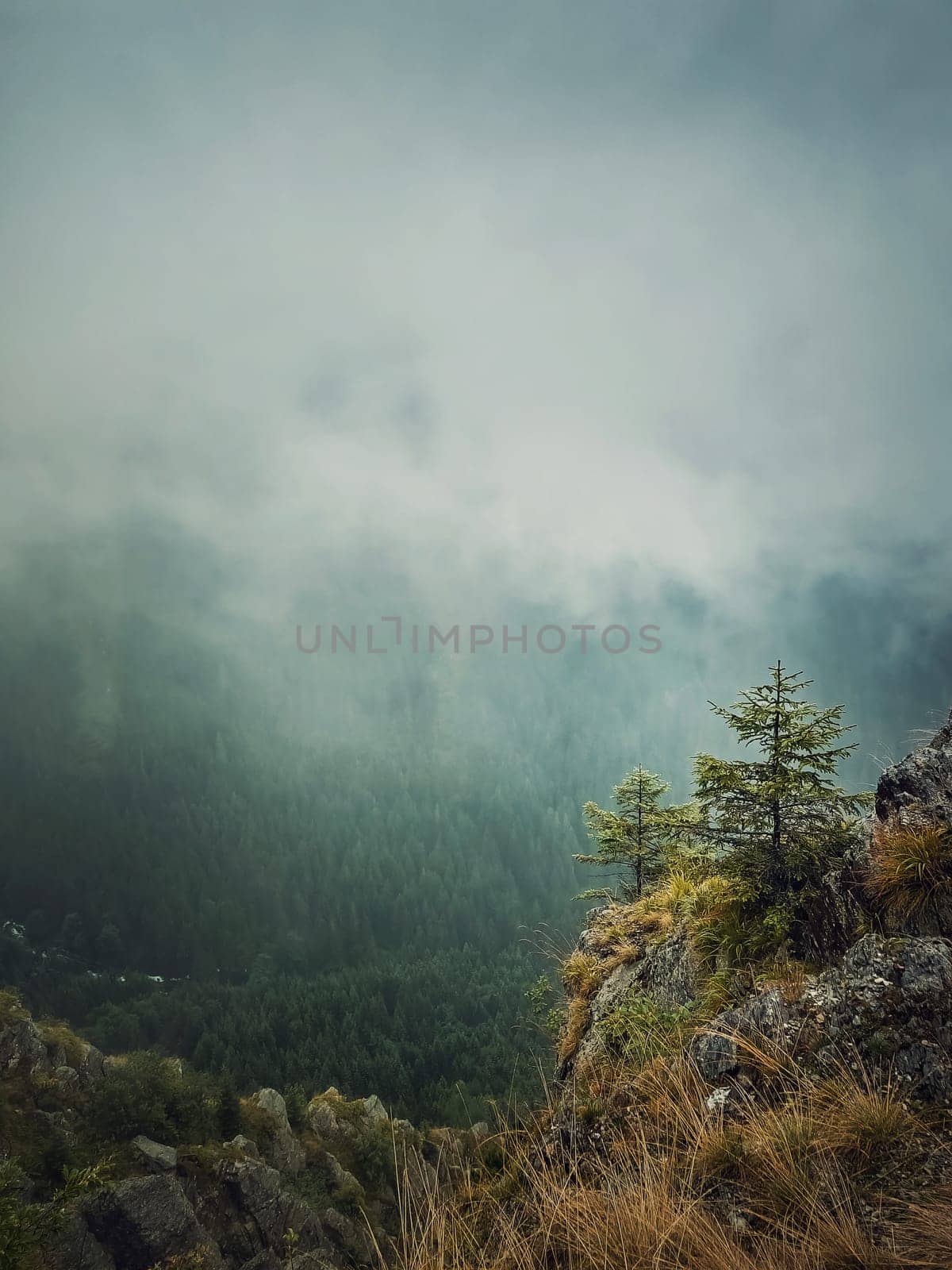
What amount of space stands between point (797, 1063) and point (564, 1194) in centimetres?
212

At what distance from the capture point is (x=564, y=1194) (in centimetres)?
365

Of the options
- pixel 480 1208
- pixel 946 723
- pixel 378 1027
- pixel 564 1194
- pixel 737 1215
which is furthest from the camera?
pixel 378 1027

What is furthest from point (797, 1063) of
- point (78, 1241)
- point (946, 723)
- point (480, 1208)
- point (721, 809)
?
point (78, 1241)

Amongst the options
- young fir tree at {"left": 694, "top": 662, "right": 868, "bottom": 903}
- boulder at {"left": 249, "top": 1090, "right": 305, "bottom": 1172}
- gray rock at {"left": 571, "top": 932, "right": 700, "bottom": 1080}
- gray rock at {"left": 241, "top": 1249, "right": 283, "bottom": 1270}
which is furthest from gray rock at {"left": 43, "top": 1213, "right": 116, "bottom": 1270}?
young fir tree at {"left": 694, "top": 662, "right": 868, "bottom": 903}

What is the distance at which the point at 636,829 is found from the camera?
52.1 feet

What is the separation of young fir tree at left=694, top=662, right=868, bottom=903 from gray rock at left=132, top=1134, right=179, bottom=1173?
2444 inches

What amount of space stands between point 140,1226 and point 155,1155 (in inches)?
322

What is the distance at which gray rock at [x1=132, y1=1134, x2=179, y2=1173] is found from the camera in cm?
4641

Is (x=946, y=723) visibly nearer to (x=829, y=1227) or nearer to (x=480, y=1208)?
(x=829, y=1227)

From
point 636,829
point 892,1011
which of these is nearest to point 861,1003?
point 892,1011

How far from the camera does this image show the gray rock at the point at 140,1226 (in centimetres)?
3875

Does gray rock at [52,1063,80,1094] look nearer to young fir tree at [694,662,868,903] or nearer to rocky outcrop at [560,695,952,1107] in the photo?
young fir tree at [694,662,868,903]

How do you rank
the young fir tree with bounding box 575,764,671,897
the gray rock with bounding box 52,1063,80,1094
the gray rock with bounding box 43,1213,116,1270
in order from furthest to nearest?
1. the gray rock with bounding box 52,1063,80,1094
2. the gray rock with bounding box 43,1213,116,1270
3. the young fir tree with bounding box 575,764,671,897

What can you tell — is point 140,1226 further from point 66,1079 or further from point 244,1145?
point 66,1079
